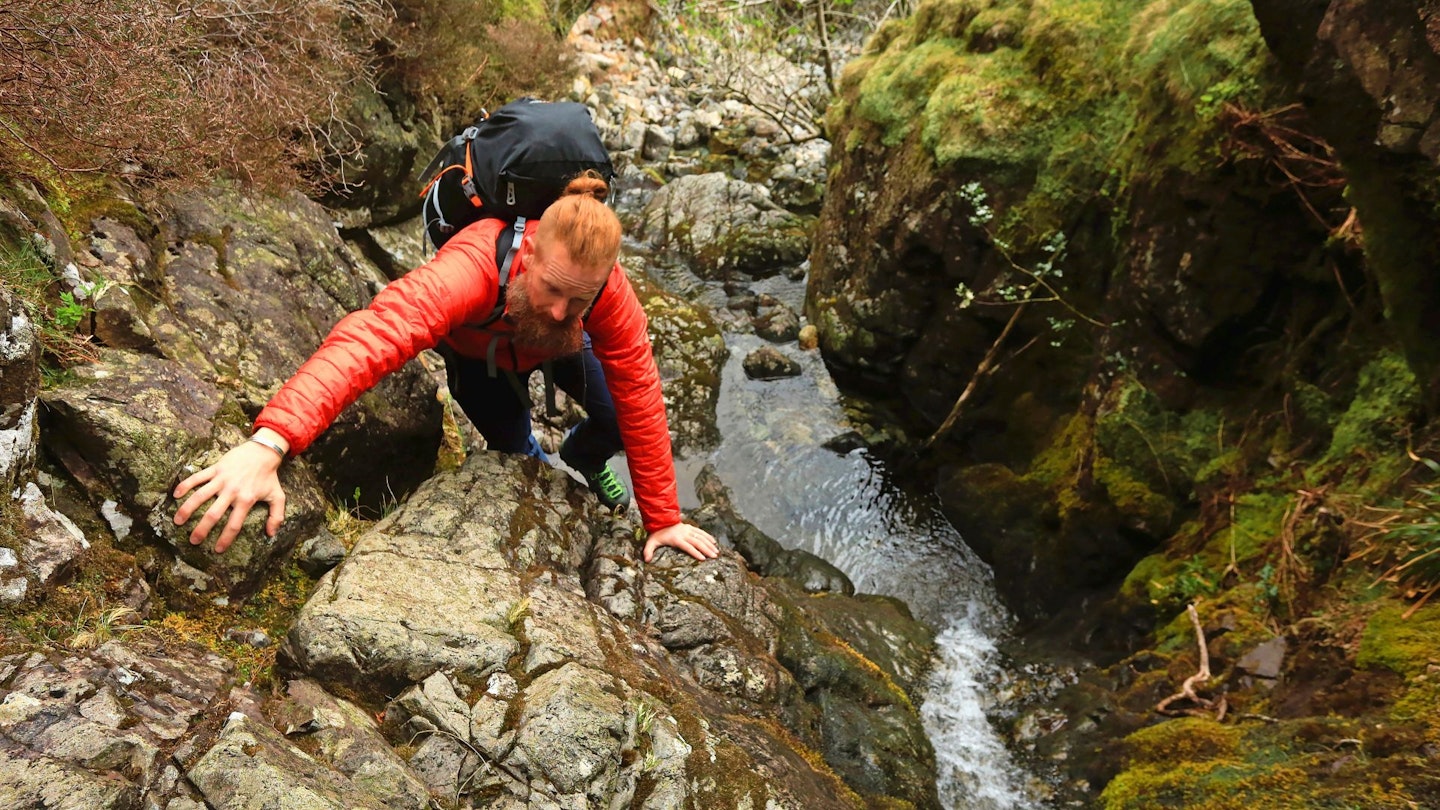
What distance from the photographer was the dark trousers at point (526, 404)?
498 cm

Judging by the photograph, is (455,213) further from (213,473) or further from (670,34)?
(670,34)

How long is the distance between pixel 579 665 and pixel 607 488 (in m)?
2.20

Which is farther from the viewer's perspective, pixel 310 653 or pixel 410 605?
pixel 410 605

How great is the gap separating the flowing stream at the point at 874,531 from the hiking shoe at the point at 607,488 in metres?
2.89

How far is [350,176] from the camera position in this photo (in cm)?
897

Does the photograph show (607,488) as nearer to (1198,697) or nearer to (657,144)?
(1198,697)

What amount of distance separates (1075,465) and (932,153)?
382 centimetres

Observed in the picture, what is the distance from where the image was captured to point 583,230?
3.56m

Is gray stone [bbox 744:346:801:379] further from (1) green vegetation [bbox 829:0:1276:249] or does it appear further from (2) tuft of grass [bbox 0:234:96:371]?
(2) tuft of grass [bbox 0:234:96:371]

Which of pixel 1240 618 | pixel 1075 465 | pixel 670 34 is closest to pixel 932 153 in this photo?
pixel 1075 465

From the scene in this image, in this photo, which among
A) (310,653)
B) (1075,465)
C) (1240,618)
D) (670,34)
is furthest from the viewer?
(670,34)

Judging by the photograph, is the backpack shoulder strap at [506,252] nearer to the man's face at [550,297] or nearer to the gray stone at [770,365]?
the man's face at [550,297]

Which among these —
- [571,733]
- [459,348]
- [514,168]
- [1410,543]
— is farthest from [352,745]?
[1410,543]

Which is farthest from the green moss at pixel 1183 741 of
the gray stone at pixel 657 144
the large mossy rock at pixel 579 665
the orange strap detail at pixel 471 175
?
the gray stone at pixel 657 144
